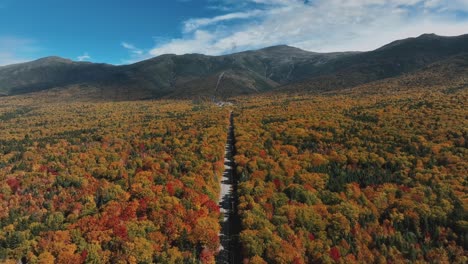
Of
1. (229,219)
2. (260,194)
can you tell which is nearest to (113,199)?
(229,219)

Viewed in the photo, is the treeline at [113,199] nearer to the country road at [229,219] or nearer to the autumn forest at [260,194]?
the autumn forest at [260,194]

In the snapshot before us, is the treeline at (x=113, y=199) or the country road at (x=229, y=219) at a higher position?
the treeline at (x=113, y=199)

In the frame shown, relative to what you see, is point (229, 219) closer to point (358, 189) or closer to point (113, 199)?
point (113, 199)

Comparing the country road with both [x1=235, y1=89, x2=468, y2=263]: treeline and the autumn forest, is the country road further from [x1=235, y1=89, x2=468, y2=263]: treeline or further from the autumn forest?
[x1=235, y1=89, x2=468, y2=263]: treeline

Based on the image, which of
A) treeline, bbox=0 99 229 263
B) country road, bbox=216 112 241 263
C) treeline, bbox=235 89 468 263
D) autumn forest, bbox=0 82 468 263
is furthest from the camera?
country road, bbox=216 112 241 263

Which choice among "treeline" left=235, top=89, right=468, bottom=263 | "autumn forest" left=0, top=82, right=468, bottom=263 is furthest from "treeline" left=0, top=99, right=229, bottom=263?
"treeline" left=235, top=89, right=468, bottom=263

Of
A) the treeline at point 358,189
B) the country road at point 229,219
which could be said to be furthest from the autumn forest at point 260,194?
the country road at point 229,219

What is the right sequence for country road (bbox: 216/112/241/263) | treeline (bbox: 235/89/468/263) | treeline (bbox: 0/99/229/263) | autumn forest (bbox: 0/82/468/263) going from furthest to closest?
1. country road (bbox: 216/112/241/263)
2. treeline (bbox: 235/89/468/263)
3. autumn forest (bbox: 0/82/468/263)
4. treeline (bbox: 0/99/229/263)
